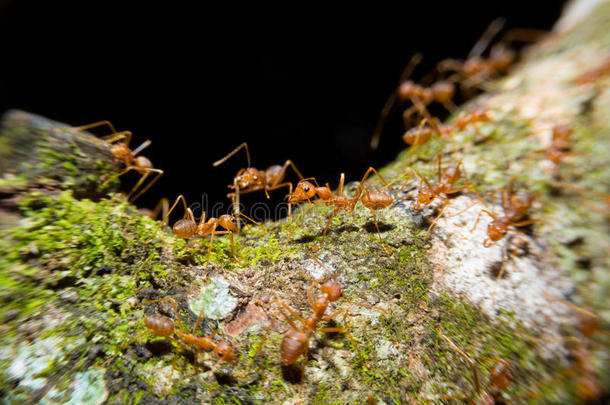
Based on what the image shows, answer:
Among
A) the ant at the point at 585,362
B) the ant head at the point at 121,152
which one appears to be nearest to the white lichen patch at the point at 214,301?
the ant head at the point at 121,152

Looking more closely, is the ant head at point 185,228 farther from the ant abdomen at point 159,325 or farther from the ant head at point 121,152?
the ant head at point 121,152

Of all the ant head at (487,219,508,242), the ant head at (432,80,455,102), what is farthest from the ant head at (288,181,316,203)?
the ant head at (432,80,455,102)

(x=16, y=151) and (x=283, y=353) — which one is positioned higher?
(x=16, y=151)

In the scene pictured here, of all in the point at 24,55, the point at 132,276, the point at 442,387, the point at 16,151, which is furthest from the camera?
the point at 24,55

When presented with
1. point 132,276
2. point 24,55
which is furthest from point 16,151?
point 24,55

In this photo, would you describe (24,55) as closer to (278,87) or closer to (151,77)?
(151,77)

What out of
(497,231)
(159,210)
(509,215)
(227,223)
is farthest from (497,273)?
(159,210)

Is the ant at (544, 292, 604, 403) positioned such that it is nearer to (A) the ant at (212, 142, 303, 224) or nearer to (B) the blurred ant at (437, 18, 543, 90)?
(A) the ant at (212, 142, 303, 224)

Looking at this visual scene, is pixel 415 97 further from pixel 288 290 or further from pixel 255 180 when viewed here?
pixel 288 290
